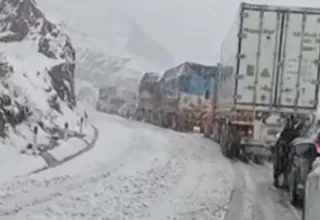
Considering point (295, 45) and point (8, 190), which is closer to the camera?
point (8, 190)

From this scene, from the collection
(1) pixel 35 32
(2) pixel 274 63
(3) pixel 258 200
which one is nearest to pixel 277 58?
(2) pixel 274 63

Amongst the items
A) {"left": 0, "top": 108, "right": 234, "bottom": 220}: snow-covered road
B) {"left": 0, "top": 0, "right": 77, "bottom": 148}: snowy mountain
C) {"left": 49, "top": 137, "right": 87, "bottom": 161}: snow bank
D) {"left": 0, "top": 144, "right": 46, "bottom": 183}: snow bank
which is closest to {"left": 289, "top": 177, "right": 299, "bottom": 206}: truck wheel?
{"left": 0, "top": 108, "right": 234, "bottom": 220}: snow-covered road

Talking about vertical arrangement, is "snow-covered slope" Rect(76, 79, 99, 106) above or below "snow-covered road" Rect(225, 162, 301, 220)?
above

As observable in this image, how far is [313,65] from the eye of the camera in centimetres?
1800

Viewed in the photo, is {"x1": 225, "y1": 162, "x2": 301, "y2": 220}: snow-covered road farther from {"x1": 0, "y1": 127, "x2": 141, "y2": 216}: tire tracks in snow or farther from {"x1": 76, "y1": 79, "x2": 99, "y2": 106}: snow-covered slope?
{"x1": 76, "y1": 79, "x2": 99, "y2": 106}: snow-covered slope

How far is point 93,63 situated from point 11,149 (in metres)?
89.5

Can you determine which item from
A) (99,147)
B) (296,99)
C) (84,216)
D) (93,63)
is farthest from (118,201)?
(93,63)

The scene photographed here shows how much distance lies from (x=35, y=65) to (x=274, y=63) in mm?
13130

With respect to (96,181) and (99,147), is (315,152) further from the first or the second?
(99,147)

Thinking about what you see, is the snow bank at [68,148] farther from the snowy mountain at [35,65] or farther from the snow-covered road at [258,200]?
the snow-covered road at [258,200]

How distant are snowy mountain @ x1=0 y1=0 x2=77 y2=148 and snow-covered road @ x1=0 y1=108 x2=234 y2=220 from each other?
11.3 ft

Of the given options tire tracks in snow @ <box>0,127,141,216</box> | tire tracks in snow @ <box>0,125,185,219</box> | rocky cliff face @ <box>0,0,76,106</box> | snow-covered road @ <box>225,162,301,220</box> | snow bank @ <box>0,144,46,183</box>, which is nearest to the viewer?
tire tracks in snow @ <box>0,127,141,216</box>

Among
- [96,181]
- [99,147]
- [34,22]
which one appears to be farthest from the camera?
[34,22]

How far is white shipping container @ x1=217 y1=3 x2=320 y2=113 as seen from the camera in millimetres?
17844
